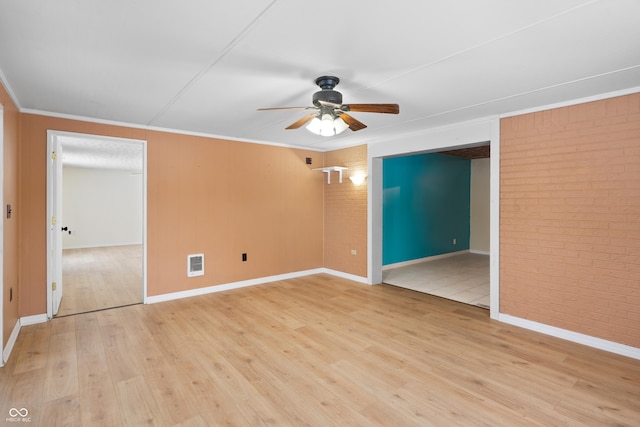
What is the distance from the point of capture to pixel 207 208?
15.3ft

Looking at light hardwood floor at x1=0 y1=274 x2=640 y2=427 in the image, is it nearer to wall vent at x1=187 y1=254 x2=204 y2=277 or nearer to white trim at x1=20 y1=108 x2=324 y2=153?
wall vent at x1=187 y1=254 x2=204 y2=277

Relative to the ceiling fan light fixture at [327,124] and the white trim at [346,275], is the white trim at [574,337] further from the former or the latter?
the ceiling fan light fixture at [327,124]

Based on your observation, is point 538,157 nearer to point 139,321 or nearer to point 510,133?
point 510,133

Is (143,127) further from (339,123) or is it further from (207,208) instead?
(339,123)

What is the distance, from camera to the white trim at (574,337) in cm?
279

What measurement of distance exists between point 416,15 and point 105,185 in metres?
10.5

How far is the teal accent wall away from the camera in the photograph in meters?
6.23

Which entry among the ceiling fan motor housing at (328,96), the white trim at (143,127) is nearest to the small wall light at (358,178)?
the white trim at (143,127)

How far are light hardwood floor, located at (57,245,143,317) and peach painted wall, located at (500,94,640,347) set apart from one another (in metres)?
4.87

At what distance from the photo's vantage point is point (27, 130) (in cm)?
346

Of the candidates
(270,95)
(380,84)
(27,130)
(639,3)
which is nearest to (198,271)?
(27,130)

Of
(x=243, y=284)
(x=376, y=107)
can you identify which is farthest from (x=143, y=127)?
(x=376, y=107)

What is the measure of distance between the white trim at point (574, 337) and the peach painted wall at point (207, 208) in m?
3.32

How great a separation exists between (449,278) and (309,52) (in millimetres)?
4742
